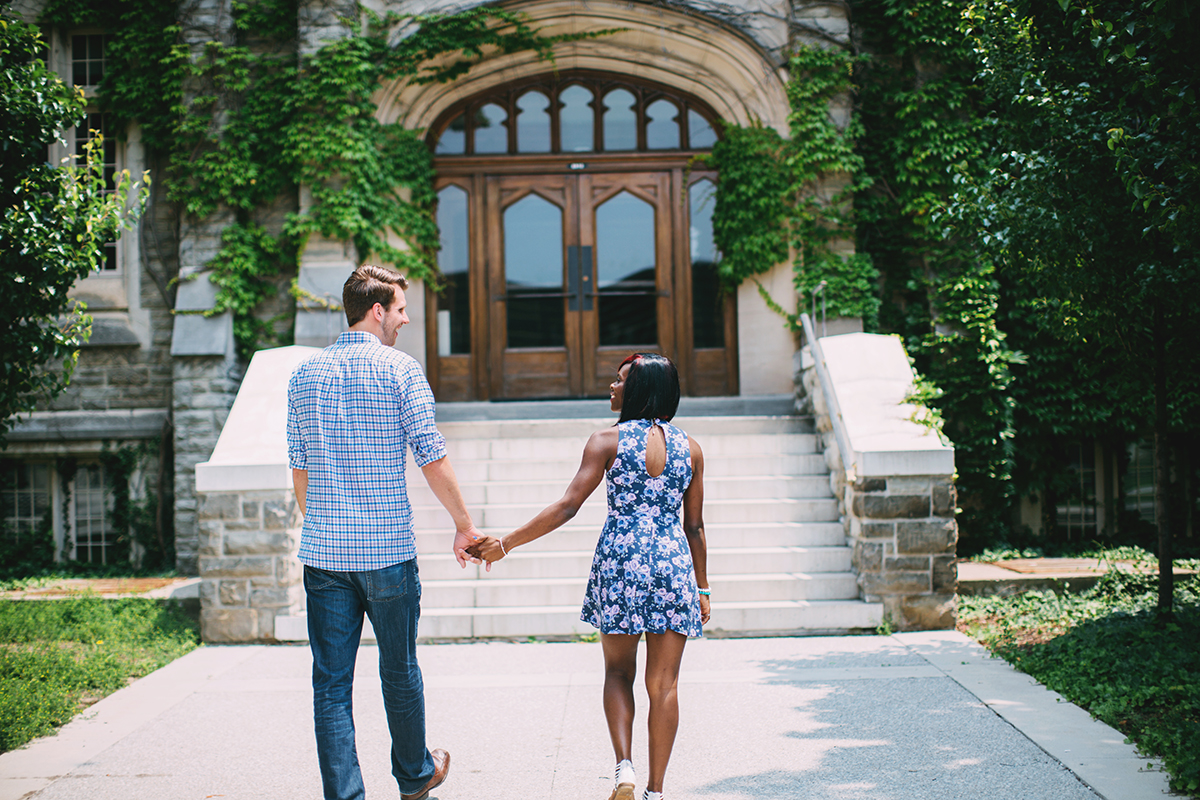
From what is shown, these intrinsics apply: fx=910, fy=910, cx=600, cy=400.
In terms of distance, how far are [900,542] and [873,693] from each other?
1.52 metres

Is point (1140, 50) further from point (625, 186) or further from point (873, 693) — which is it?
point (625, 186)

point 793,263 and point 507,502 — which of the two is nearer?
point 507,502

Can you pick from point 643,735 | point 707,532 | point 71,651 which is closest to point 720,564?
point 707,532

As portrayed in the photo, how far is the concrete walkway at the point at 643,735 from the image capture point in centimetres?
348

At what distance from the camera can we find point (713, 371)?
9.81 meters

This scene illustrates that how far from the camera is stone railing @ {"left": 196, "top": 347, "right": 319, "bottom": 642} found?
592 centimetres

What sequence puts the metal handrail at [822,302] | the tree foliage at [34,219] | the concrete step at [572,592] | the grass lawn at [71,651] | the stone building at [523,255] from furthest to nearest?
the stone building at [523,255] < the metal handrail at [822,302] < the concrete step at [572,592] < the tree foliage at [34,219] < the grass lawn at [71,651]

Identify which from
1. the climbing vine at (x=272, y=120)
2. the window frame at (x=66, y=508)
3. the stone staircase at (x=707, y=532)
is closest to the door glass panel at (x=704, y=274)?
the stone staircase at (x=707, y=532)

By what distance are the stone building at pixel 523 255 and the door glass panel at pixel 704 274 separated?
0.02m

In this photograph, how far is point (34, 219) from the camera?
502 cm

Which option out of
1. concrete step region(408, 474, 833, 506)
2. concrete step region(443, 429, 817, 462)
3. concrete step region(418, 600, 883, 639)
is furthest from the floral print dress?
concrete step region(443, 429, 817, 462)

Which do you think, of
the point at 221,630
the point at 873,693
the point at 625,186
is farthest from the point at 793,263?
the point at 221,630

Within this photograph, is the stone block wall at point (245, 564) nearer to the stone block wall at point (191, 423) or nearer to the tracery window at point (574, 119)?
the stone block wall at point (191, 423)

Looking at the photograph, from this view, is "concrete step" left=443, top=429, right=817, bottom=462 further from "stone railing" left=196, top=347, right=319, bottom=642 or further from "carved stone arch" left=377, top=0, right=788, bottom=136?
"carved stone arch" left=377, top=0, right=788, bottom=136
